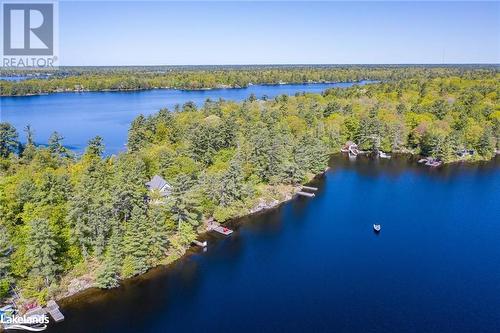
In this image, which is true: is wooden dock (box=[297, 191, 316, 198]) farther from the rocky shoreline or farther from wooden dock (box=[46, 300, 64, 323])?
wooden dock (box=[46, 300, 64, 323])

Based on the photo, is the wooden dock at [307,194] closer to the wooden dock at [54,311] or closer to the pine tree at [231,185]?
the pine tree at [231,185]

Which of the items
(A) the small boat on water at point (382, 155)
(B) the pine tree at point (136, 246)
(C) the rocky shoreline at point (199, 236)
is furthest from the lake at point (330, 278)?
(A) the small boat on water at point (382, 155)

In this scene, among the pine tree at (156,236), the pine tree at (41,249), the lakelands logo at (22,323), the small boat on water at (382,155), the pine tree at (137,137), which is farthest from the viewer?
the small boat on water at (382,155)

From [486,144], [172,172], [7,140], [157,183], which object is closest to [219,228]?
[157,183]

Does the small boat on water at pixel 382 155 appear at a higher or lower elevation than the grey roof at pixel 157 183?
higher

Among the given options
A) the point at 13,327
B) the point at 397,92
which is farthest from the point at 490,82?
the point at 13,327

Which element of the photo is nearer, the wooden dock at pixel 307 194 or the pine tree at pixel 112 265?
the pine tree at pixel 112 265

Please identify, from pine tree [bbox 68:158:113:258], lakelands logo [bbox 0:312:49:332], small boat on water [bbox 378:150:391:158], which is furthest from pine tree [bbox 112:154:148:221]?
small boat on water [bbox 378:150:391:158]
